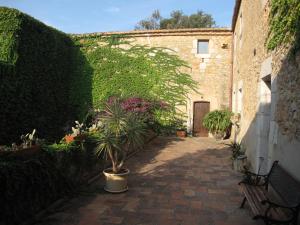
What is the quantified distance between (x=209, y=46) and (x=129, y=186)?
9.28 m

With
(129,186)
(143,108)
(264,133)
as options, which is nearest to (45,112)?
(143,108)

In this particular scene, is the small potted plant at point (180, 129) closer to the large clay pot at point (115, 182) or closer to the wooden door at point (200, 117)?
the wooden door at point (200, 117)

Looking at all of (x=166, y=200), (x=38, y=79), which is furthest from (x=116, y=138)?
(x=38, y=79)

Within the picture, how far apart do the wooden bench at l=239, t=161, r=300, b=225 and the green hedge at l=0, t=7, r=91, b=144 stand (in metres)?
7.82

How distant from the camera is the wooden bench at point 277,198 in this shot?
2.87 m

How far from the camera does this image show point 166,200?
4629mm


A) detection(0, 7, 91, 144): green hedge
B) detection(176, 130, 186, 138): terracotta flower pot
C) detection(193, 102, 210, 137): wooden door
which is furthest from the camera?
detection(193, 102, 210, 137): wooden door

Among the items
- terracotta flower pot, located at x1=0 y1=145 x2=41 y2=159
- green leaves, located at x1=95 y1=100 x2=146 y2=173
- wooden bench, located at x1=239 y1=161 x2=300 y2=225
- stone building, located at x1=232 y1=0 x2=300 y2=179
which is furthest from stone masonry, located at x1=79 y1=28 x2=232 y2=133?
terracotta flower pot, located at x1=0 y1=145 x2=41 y2=159

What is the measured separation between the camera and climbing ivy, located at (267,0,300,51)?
3.25 metres

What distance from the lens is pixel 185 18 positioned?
30328mm

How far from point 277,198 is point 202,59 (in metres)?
9.86

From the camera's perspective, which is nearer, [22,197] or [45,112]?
[22,197]

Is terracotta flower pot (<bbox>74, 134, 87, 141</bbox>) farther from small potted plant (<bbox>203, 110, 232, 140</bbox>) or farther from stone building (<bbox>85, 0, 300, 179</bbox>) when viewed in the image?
small potted plant (<bbox>203, 110, 232, 140</bbox>)

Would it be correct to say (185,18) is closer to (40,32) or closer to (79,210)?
(40,32)
